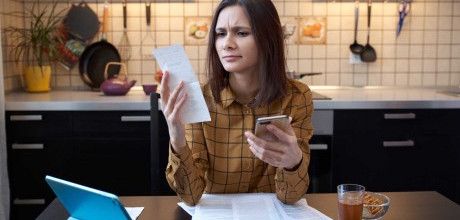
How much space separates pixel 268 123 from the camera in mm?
1130

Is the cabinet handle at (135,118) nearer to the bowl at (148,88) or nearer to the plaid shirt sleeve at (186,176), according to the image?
the bowl at (148,88)

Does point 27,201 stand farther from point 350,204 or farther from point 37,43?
point 350,204

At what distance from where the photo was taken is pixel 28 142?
268cm

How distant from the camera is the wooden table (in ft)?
4.08

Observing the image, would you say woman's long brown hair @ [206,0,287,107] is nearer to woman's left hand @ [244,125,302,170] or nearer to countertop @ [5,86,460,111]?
woman's left hand @ [244,125,302,170]

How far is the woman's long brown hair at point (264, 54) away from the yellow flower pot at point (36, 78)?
1713 mm

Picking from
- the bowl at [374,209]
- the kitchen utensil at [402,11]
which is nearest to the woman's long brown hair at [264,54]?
the bowl at [374,209]

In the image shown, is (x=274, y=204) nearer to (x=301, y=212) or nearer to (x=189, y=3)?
(x=301, y=212)

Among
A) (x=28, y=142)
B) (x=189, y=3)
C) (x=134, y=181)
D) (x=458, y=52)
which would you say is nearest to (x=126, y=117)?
(x=134, y=181)

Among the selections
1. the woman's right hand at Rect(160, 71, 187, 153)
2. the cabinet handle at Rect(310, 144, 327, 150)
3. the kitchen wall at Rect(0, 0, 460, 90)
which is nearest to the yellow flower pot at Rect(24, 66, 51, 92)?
the kitchen wall at Rect(0, 0, 460, 90)

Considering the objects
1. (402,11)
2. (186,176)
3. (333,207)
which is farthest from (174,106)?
(402,11)

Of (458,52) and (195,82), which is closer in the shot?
(195,82)

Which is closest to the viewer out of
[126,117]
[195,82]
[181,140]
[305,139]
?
[195,82]

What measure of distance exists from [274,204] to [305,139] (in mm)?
246
